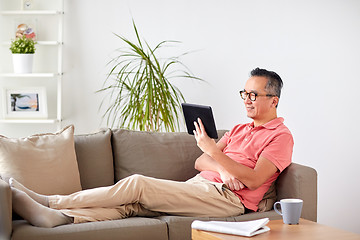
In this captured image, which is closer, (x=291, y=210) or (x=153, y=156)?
(x=291, y=210)

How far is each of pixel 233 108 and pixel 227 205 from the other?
5.78ft

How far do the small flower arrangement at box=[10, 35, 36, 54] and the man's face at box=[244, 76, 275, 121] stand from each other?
1.86 m

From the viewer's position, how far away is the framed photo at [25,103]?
14.0 feet

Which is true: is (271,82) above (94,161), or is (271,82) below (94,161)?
above

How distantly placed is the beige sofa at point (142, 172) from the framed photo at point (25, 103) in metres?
1.12

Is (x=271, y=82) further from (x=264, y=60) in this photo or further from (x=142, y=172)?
(x=264, y=60)

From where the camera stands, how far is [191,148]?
337 centimetres

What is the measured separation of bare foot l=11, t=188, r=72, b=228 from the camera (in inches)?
102

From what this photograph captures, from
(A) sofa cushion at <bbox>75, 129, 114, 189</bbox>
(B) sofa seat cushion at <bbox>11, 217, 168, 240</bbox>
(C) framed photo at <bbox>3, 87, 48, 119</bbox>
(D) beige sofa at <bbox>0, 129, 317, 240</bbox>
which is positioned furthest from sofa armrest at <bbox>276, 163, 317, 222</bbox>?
(C) framed photo at <bbox>3, 87, 48, 119</bbox>

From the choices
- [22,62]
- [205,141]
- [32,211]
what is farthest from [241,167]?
[22,62]

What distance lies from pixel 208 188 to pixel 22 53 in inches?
78.5

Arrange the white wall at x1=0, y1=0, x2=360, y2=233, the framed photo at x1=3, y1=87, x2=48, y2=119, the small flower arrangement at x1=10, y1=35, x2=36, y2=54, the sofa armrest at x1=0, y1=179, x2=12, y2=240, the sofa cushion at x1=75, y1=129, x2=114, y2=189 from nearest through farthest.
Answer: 1. the sofa armrest at x1=0, y1=179, x2=12, y2=240
2. the sofa cushion at x1=75, y1=129, x2=114, y2=189
3. the small flower arrangement at x1=10, y1=35, x2=36, y2=54
4. the framed photo at x1=3, y1=87, x2=48, y2=119
5. the white wall at x1=0, y1=0, x2=360, y2=233

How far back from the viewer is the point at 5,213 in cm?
252

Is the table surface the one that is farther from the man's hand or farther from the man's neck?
the man's neck
